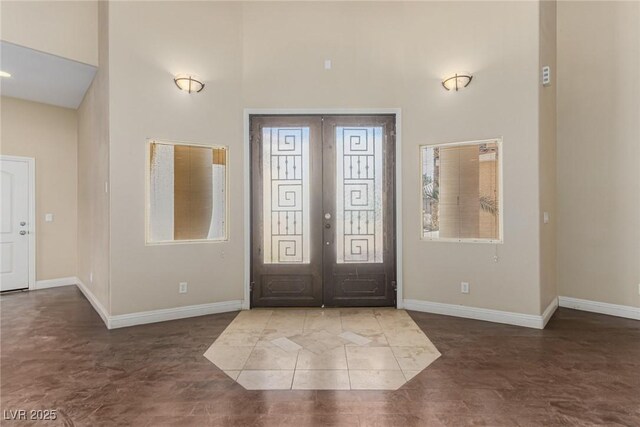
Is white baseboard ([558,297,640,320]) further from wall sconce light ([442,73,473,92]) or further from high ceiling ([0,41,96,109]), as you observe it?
high ceiling ([0,41,96,109])

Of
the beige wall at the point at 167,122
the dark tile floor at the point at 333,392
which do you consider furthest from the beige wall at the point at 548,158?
the beige wall at the point at 167,122

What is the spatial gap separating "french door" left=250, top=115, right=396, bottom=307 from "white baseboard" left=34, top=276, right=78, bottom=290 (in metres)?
3.61

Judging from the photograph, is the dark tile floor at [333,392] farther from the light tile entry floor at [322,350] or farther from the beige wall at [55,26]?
the beige wall at [55,26]

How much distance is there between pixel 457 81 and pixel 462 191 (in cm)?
129

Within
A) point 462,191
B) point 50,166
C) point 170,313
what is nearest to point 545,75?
point 462,191

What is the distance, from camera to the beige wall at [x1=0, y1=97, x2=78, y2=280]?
5.04 meters

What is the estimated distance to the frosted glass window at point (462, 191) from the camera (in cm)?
373

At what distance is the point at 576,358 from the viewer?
9.08ft

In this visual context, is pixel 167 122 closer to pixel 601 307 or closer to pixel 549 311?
pixel 549 311

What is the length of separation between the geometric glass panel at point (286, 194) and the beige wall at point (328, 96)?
338mm

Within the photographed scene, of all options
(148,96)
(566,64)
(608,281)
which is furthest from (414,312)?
(148,96)

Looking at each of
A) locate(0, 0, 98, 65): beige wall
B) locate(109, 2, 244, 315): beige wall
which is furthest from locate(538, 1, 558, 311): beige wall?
locate(0, 0, 98, 65): beige wall

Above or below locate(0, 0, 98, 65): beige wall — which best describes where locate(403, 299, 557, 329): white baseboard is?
below

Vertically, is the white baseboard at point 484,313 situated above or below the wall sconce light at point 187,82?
below
